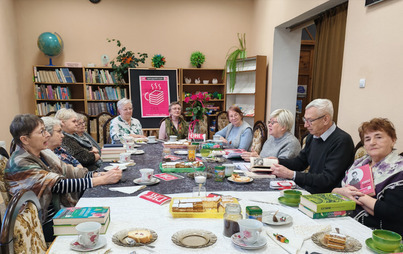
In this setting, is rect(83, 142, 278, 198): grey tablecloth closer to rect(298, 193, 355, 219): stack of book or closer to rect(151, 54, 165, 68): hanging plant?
rect(298, 193, 355, 219): stack of book

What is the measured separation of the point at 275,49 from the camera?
494 cm

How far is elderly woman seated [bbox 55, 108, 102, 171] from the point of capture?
101 inches

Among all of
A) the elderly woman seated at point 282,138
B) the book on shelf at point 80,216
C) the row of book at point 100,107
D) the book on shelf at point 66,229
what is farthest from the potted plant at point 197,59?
the book on shelf at point 66,229

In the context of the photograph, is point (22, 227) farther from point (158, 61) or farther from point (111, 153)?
point (158, 61)

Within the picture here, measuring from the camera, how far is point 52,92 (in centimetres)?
538

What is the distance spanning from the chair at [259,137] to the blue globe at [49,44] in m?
4.12

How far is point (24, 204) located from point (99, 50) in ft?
17.1

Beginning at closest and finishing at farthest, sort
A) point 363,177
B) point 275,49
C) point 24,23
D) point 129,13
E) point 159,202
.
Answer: point 159,202
point 363,177
point 275,49
point 24,23
point 129,13

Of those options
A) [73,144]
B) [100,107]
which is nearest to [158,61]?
[100,107]

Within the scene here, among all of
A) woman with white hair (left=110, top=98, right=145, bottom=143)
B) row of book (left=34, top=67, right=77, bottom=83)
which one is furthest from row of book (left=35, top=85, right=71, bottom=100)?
woman with white hair (left=110, top=98, right=145, bottom=143)

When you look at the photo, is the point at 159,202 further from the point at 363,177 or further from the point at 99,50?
the point at 99,50

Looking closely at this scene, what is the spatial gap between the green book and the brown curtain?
247 centimetres

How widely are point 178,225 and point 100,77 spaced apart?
4.83m

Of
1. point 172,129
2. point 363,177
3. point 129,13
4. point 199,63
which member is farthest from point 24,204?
point 129,13
